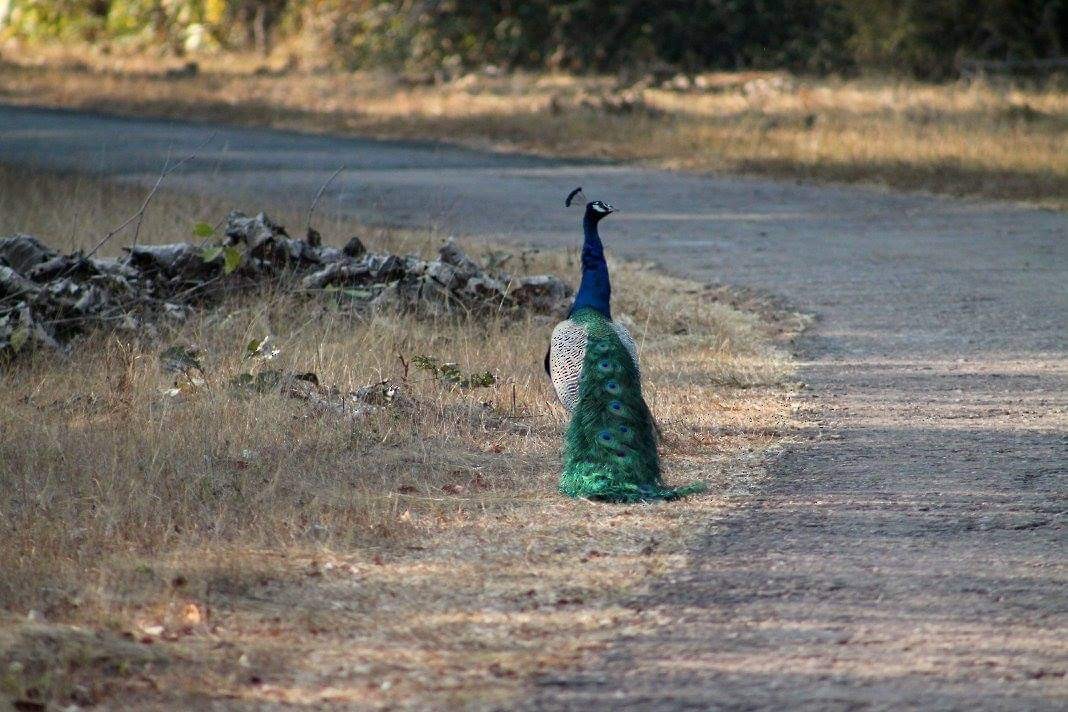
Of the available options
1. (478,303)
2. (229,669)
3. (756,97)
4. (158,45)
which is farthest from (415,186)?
(158,45)

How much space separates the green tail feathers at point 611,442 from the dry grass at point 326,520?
83 mm

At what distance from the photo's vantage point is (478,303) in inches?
369

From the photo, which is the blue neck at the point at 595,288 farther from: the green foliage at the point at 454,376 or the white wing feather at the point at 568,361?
the green foliage at the point at 454,376

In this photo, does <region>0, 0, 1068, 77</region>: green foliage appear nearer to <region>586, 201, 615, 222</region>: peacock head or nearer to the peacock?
<region>586, 201, 615, 222</region>: peacock head

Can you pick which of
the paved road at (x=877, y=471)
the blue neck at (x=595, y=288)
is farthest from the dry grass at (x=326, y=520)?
the blue neck at (x=595, y=288)

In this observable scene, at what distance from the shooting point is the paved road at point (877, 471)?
4238 millimetres

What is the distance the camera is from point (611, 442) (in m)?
5.86

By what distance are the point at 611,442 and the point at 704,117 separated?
16629 millimetres

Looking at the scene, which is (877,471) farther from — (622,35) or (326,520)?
(622,35)

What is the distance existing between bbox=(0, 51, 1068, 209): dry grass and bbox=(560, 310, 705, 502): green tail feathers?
32.4ft

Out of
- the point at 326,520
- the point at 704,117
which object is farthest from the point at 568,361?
the point at 704,117

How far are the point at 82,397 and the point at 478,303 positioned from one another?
2.73 m

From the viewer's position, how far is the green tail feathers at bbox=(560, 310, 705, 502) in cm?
581

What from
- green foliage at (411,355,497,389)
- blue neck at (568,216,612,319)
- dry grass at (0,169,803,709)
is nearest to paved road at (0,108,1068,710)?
dry grass at (0,169,803,709)
